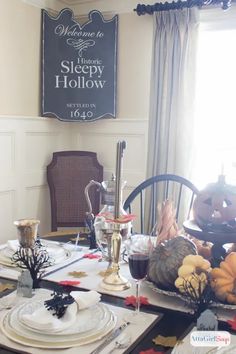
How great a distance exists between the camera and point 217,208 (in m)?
1.44

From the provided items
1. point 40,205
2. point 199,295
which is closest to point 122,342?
point 199,295

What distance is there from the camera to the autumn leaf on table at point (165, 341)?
1130mm

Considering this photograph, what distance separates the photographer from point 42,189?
386 cm

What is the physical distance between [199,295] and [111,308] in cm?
28

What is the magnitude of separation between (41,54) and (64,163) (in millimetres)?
969

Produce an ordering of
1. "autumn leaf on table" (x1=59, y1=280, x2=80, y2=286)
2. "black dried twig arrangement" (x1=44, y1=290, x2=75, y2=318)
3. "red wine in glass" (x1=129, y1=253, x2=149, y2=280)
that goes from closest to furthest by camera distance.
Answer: "black dried twig arrangement" (x1=44, y1=290, x2=75, y2=318) < "red wine in glass" (x1=129, y1=253, x2=149, y2=280) < "autumn leaf on table" (x1=59, y1=280, x2=80, y2=286)

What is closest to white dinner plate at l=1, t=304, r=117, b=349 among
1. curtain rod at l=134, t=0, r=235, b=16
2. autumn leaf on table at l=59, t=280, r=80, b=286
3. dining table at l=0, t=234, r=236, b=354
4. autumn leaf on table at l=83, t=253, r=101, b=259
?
dining table at l=0, t=234, r=236, b=354

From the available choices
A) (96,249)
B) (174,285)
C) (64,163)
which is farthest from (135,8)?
(174,285)

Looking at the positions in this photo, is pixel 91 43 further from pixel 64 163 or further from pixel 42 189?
pixel 42 189

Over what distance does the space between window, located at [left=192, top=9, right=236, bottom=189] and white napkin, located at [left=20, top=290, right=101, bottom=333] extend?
2400 millimetres

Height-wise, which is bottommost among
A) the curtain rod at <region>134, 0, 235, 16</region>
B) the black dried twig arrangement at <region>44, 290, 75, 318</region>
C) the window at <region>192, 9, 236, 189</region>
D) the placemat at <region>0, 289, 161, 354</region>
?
the placemat at <region>0, 289, 161, 354</region>

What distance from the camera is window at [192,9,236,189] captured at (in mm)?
3504

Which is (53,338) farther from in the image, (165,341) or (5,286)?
(5,286)

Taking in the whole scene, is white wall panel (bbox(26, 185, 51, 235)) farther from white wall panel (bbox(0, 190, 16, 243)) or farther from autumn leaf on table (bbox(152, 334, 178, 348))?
autumn leaf on table (bbox(152, 334, 178, 348))
